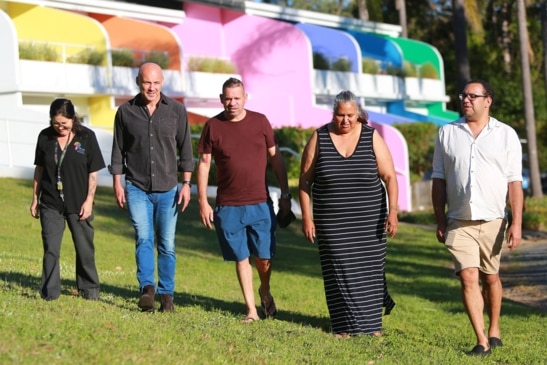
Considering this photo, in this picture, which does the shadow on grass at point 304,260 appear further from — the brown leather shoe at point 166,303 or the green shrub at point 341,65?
the green shrub at point 341,65

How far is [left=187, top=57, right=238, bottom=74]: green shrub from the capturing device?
31188mm

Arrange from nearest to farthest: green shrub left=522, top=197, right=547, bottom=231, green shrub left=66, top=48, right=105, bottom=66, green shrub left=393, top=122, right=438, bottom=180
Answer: green shrub left=522, top=197, right=547, bottom=231 < green shrub left=66, top=48, right=105, bottom=66 < green shrub left=393, top=122, right=438, bottom=180

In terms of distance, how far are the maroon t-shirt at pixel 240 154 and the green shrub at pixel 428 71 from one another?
113 ft

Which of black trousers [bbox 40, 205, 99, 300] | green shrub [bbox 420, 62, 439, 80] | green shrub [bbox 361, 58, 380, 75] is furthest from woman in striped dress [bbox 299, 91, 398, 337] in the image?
green shrub [bbox 420, 62, 439, 80]

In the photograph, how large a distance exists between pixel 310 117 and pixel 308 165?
24797 mm

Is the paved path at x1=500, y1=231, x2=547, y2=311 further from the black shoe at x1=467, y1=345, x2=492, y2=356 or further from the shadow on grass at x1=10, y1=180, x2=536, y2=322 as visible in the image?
the black shoe at x1=467, y1=345, x2=492, y2=356

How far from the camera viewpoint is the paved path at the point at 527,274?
1421 centimetres

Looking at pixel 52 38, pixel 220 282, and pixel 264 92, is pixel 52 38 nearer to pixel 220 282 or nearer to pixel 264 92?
pixel 264 92

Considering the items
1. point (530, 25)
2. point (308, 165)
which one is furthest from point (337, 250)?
point (530, 25)

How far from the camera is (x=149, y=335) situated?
7074 millimetres

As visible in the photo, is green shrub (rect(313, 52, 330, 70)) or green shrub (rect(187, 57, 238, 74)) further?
green shrub (rect(313, 52, 330, 70))

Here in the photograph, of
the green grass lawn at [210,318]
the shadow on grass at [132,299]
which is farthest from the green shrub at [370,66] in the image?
the shadow on grass at [132,299]

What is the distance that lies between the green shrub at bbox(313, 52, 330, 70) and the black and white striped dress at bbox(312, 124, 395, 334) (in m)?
27.9

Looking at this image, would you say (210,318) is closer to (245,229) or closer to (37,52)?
(245,229)
